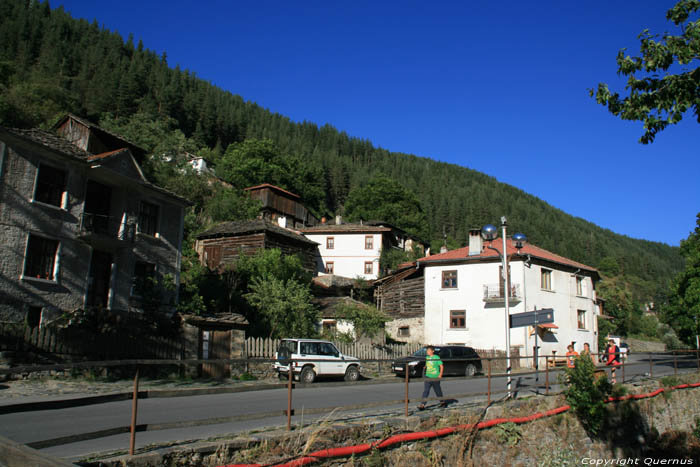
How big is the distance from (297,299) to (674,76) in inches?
864

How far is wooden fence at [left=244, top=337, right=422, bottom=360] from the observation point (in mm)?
23000

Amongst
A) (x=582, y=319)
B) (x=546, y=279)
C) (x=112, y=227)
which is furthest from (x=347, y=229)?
(x=112, y=227)

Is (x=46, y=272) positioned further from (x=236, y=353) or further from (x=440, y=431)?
(x=440, y=431)

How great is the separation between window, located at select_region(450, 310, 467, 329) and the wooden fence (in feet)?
14.7

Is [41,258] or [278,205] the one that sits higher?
[278,205]

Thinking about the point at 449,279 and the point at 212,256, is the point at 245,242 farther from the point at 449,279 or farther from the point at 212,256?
the point at 449,279

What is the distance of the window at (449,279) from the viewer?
37438 millimetres

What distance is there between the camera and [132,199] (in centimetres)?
2516

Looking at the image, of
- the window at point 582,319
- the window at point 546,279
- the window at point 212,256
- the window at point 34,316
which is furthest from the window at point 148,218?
the window at point 582,319

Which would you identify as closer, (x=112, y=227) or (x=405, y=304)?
(x=112, y=227)

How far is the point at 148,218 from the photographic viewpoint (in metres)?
26.2

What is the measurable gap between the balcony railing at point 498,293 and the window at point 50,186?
27.0 metres

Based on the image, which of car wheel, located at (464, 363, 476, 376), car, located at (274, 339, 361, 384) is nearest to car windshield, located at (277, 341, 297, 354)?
car, located at (274, 339, 361, 384)

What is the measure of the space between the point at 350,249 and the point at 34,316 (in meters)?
39.6
